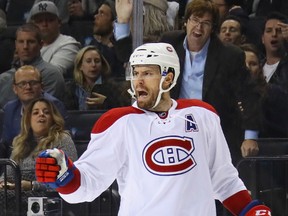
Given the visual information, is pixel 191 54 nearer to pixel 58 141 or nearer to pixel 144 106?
pixel 58 141

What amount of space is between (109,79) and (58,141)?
687 millimetres

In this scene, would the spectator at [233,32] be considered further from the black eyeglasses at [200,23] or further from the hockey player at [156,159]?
the hockey player at [156,159]

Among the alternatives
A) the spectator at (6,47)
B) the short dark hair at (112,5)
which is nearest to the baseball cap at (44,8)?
the spectator at (6,47)

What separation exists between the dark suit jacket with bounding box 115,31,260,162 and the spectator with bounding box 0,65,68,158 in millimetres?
914

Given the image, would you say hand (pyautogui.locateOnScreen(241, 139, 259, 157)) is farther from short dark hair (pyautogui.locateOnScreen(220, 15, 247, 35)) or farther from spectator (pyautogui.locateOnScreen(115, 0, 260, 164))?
short dark hair (pyautogui.locateOnScreen(220, 15, 247, 35))

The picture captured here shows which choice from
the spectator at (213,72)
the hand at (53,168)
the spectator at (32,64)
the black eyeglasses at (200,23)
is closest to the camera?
the hand at (53,168)

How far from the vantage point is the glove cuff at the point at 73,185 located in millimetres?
3949

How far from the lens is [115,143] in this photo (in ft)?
13.4

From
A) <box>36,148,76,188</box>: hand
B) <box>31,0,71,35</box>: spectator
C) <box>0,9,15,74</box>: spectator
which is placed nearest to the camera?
<box>36,148,76,188</box>: hand

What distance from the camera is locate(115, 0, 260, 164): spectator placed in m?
5.64

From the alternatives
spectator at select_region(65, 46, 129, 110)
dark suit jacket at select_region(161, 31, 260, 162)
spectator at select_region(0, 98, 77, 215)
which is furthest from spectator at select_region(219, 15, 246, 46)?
spectator at select_region(0, 98, 77, 215)

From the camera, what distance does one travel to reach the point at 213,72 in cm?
571

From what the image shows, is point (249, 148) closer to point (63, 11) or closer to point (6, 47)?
point (6, 47)

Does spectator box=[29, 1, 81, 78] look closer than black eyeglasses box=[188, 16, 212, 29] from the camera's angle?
No
